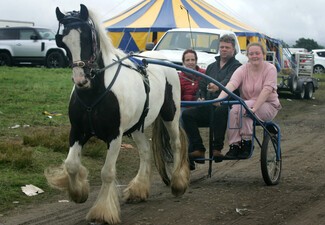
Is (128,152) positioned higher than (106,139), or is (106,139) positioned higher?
(106,139)

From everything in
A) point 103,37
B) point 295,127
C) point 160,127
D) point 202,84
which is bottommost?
point 295,127

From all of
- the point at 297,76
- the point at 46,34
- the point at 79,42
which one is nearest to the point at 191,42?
the point at 297,76

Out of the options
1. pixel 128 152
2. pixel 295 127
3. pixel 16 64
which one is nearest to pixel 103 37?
pixel 128 152

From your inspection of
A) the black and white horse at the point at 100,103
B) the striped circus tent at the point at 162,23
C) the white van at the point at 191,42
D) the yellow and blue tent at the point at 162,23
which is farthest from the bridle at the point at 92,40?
the striped circus tent at the point at 162,23

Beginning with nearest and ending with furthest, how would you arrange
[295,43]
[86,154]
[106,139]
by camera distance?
[106,139] → [86,154] → [295,43]

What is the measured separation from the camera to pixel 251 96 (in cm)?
790

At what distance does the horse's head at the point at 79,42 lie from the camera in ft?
17.5

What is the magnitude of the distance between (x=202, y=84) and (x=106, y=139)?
8.53ft

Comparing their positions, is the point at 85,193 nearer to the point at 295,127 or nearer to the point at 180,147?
the point at 180,147

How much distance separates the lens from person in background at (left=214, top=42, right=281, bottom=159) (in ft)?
25.1

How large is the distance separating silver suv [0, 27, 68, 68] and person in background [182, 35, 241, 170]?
19.3 metres

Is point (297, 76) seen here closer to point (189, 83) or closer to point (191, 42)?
point (191, 42)

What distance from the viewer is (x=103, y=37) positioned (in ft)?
19.2

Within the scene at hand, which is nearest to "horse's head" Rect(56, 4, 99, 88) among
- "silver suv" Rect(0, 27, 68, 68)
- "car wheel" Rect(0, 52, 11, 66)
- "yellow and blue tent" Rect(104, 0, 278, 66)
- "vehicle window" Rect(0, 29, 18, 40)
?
"yellow and blue tent" Rect(104, 0, 278, 66)
